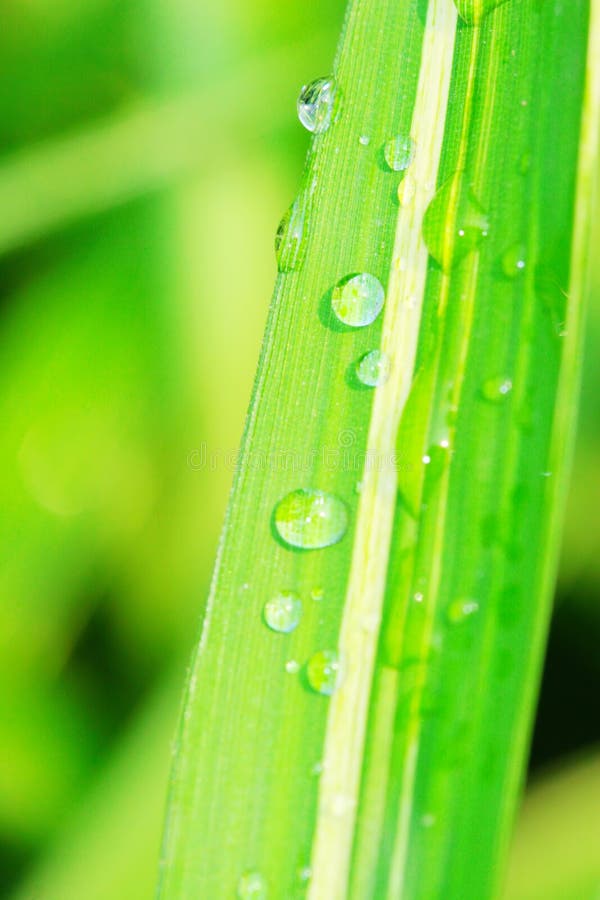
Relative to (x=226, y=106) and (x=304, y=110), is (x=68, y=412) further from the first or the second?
(x=304, y=110)

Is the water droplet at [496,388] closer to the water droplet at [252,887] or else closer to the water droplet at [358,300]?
the water droplet at [358,300]

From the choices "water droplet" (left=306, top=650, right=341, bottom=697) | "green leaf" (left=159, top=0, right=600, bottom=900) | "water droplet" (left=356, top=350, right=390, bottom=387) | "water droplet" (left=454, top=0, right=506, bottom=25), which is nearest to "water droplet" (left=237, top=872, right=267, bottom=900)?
"green leaf" (left=159, top=0, right=600, bottom=900)

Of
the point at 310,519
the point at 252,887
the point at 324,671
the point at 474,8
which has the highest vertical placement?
the point at 474,8

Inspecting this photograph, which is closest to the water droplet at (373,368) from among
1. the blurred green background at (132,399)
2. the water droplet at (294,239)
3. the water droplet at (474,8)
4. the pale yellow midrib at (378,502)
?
the pale yellow midrib at (378,502)

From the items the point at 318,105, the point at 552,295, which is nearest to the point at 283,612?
the point at 552,295

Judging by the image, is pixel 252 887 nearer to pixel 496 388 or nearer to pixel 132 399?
pixel 496 388

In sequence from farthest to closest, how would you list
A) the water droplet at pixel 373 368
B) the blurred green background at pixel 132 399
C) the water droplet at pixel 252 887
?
the blurred green background at pixel 132 399, the water droplet at pixel 373 368, the water droplet at pixel 252 887

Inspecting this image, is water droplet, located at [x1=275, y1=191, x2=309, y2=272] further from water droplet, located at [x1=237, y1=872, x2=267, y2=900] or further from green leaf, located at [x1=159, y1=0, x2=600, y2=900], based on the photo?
water droplet, located at [x1=237, y1=872, x2=267, y2=900]
